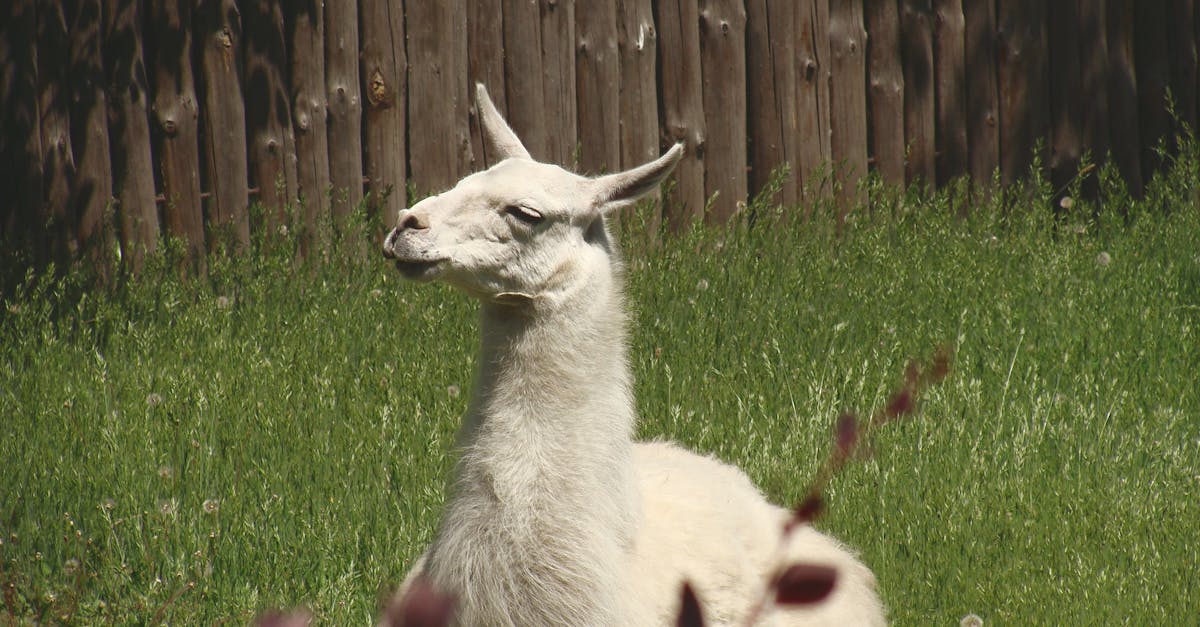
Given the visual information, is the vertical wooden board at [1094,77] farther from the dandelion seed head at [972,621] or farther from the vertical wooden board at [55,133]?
the vertical wooden board at [55,133]

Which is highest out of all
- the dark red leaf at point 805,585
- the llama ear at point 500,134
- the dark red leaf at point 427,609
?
the llama ear at point 500,134

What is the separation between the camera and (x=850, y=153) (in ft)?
29.8

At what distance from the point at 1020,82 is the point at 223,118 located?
210 inches

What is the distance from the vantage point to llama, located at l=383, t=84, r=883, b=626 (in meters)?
3.48

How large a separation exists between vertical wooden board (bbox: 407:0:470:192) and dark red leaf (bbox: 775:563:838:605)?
704 cm

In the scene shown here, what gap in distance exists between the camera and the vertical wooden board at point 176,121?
740 cm

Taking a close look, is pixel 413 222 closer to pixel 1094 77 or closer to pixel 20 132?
pixel 20 132

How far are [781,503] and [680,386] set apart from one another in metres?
1.06

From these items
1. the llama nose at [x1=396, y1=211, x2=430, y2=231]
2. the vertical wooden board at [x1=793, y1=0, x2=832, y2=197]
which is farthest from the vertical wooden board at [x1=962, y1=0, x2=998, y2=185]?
the llama nose at [x1=396, y1=211, x2=430, y2=231]

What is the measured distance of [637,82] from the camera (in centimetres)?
839

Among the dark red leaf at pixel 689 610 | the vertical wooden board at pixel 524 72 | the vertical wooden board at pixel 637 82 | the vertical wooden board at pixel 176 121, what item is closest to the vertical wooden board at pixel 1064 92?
the vertical wooden board at pixel 637 82

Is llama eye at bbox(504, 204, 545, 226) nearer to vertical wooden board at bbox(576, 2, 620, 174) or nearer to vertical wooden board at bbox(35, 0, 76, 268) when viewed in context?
vertical wooden board at bbox(35, 0, 76, 268)

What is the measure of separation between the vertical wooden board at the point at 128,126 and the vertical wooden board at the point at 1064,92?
600 centimetres

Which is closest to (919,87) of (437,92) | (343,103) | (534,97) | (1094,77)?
(1094,77)
